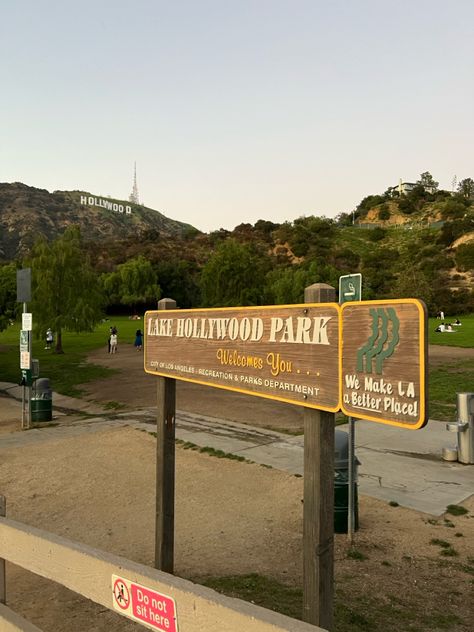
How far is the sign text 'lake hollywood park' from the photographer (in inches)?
100.0

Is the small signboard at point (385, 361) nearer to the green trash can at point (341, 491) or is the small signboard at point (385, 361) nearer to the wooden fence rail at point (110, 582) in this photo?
the wooden fence rail at point (110, 582)

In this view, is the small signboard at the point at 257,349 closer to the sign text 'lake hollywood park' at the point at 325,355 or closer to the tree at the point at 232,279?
the sign text 'lake hollywood park' at the point at 325,355

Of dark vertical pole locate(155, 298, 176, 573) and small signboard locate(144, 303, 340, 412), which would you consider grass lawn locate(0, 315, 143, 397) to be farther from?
small signboard locate(144, 303, 340, 412)

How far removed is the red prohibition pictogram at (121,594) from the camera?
2.02 metres

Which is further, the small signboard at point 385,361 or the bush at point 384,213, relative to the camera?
the bush at point 384,213

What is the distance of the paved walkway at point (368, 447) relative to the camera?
7.18 metres

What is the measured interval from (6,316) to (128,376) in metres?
8.22

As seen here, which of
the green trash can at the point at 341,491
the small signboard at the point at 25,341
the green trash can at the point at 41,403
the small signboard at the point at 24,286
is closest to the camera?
the green trash can at the point at 341,491

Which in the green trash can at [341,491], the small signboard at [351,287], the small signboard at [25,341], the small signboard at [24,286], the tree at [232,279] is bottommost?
the green trash can at [341,491]

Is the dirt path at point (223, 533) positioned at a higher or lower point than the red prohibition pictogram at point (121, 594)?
lower

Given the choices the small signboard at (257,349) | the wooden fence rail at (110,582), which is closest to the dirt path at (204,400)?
the small signboard at (257,349)

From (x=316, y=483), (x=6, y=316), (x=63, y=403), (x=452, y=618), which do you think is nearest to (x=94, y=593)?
(x=316, y=483)

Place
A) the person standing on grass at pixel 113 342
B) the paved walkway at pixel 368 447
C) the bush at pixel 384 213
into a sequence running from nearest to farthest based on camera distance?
the paved walkway at pixel 368 447
the person standing on grass at pixel 113 342
the bush at pixel 384 213

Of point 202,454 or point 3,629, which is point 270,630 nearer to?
point 3,629
